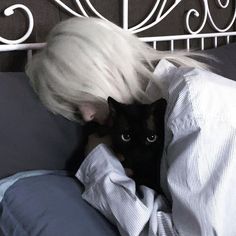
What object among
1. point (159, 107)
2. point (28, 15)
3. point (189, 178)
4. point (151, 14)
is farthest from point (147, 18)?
point (189, 178)

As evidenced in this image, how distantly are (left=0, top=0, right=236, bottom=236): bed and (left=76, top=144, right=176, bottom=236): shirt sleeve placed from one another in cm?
3

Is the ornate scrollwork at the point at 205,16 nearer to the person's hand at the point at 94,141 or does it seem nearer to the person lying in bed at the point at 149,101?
the person lying in bed at the point at 149,101

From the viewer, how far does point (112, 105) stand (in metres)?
0.92

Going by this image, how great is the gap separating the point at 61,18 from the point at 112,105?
505 millimetres

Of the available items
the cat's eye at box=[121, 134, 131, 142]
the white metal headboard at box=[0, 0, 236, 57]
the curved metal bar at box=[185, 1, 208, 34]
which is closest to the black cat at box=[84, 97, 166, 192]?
the cat's eye at box=[121, 134, 131, 142]

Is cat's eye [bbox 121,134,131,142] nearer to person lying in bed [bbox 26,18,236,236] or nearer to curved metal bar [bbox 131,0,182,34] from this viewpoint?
person lying in bed [bbox 26,18,236,236]

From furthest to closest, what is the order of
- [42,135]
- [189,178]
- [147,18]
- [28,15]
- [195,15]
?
[195,15]
[147,18]
[28,15]
[42,135]
[189,178]

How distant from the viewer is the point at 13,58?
1.23 m

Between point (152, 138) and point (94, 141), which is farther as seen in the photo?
point (94, 141)

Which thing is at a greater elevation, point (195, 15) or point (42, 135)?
point (195, 15)

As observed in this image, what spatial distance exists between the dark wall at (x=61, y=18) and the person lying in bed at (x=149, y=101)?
20 centimetres

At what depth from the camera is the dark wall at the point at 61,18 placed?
4.00 feet

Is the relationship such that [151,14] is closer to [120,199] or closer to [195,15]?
[195,15]

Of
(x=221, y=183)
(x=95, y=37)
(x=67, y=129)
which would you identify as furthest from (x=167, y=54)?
(x=221, y=183)
